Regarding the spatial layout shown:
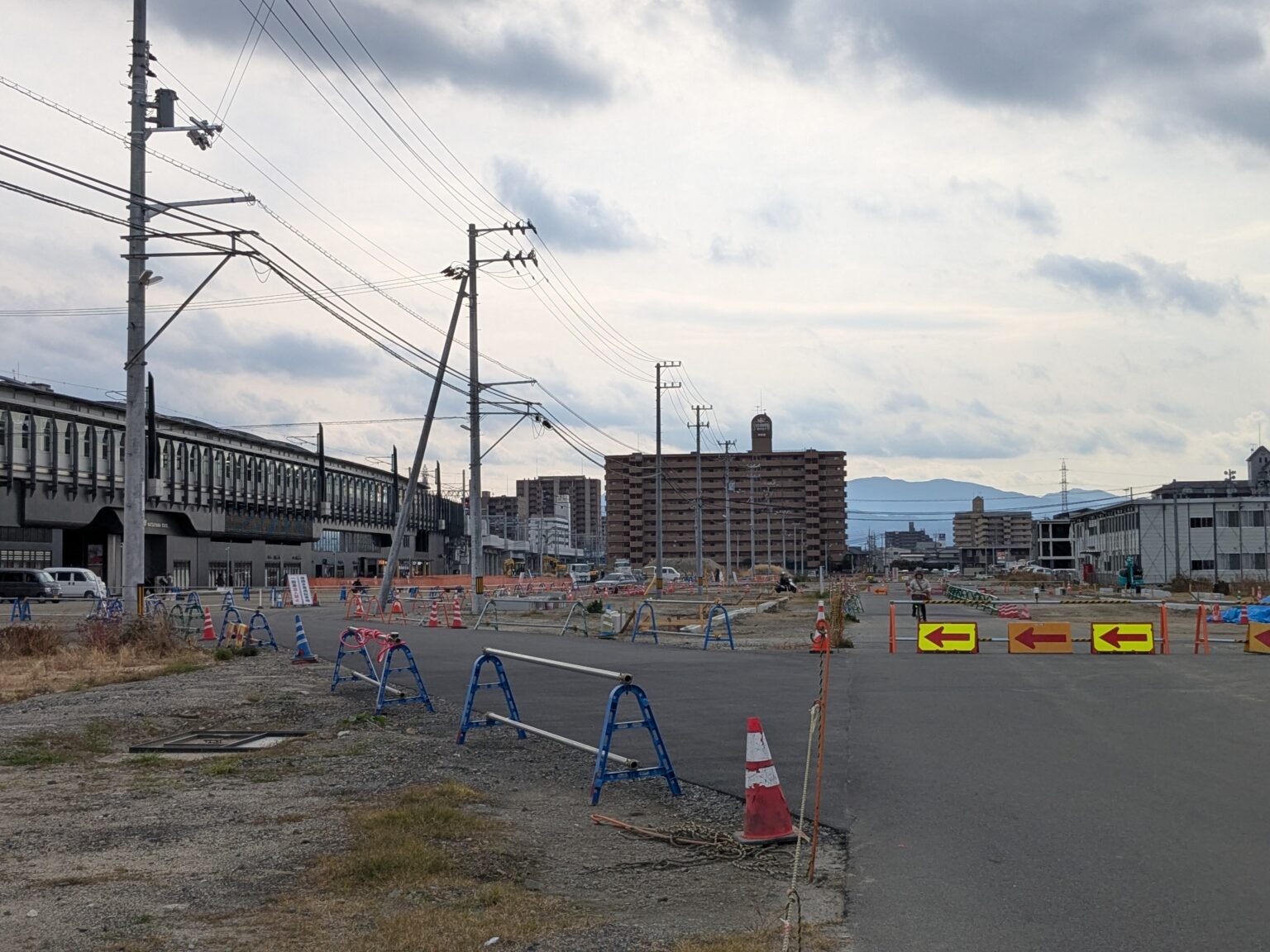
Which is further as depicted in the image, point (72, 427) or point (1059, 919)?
point (72, 427)

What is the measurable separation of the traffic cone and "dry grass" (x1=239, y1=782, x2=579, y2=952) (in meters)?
1.61

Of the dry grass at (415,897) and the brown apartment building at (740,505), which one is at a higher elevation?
the brown apartment building at (740,505)

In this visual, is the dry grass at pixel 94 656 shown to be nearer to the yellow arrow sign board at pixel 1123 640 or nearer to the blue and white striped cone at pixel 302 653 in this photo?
the blue and white striped cone at pixel 302 653

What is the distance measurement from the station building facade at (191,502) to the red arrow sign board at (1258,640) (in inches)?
1009

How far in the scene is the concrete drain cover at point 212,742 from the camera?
12.2 metres

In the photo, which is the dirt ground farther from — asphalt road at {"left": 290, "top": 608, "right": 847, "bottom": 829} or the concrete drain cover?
asphalt road at {"left": 290, "top": 608, "right": 847, "bottom": 829}

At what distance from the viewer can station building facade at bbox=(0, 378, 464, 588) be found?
65.5 m

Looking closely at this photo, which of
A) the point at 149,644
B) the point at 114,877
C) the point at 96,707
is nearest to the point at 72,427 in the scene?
the point at 149,644

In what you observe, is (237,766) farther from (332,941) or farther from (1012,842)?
(1012,842)

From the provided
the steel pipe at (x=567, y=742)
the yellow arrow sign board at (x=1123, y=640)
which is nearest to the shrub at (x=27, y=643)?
the steel pipe at (x=567, y=742)

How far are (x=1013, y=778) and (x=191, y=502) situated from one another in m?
81.1

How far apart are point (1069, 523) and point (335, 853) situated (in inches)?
6038

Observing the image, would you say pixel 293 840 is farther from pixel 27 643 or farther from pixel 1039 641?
pixel 1039 641

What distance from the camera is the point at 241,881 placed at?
6.72 meters
